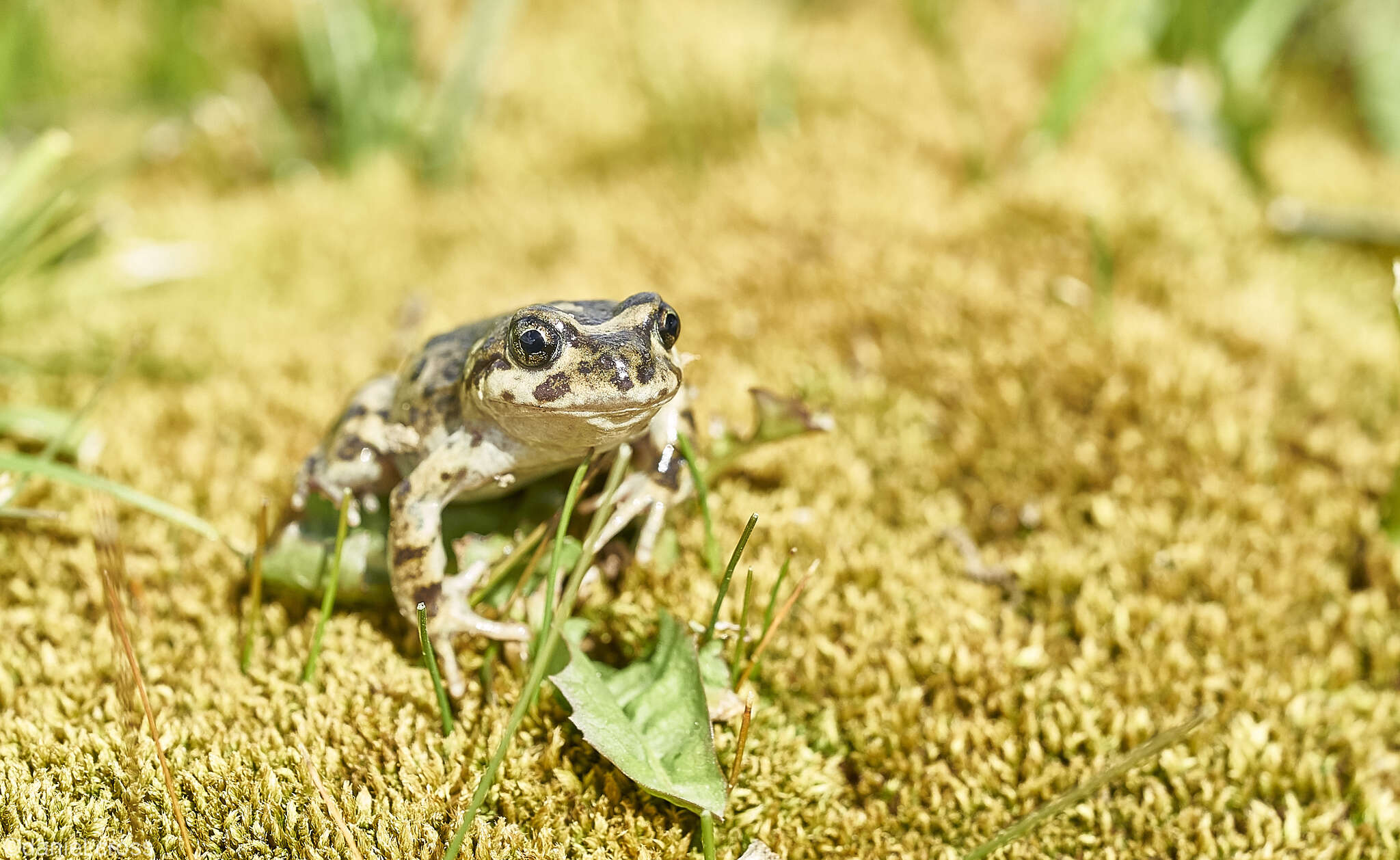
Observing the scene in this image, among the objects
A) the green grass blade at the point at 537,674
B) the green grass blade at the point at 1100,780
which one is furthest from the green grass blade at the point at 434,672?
the green grass blade at the point at 1100,780

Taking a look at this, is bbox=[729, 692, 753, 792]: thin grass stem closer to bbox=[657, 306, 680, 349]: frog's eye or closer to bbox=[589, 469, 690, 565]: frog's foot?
bbox=[589, 469, 690, 565]: frog's foot

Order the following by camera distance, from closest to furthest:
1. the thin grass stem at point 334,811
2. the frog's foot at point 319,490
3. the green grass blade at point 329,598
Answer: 1. the thin grass stem at point 334,811
2. the green grass blade at point 329,598
3. the frog's foot at point 319,490

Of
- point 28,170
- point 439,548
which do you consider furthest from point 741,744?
point 28,170

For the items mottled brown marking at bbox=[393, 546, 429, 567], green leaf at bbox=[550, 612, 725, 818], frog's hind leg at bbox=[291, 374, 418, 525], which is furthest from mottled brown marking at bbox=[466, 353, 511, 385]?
green leaf at bbox=[550, 612, 725, 818]

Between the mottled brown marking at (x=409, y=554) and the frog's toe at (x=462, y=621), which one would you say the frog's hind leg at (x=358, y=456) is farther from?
the frog's toe at (x=462, y=621)

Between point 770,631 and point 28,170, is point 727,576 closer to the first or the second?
point 770,631

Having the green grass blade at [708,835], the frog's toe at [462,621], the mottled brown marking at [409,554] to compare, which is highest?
the mottled brown marking at [409,554]

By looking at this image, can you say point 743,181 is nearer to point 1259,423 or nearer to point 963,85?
point 963,85
